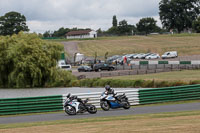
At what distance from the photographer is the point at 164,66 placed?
200 feet

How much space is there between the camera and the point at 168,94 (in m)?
23.9

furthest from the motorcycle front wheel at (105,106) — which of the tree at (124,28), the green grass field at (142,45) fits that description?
the tree at (124,28)

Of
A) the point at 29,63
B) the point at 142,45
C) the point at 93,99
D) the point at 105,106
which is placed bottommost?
the point at 105,106

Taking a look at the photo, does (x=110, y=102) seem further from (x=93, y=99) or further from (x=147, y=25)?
Result: (x=147, y=25)

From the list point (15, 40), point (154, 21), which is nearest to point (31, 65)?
point (15, 40)

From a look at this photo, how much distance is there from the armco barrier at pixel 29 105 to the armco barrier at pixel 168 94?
5.02 metres

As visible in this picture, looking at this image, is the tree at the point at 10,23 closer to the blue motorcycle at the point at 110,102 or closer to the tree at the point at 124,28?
the tree at the point at 124,28

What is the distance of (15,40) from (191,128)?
4237 centimetres

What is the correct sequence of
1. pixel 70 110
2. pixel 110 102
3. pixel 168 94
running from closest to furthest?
pixel 70 110, pixel 110 102, pixel 168 94

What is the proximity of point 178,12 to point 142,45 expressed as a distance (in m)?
44.6

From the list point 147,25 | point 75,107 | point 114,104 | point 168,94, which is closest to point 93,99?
point 114,104

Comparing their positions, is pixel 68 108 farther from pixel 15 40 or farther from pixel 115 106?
pixel 15 40

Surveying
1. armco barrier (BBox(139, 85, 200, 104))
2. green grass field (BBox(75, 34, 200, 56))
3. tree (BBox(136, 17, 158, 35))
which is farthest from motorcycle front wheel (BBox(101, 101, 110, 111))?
tree (BBox(136, 17, 158, 35))

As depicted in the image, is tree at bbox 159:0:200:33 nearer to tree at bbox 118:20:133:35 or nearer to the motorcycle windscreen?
tree at bbox 118:20:133:35
